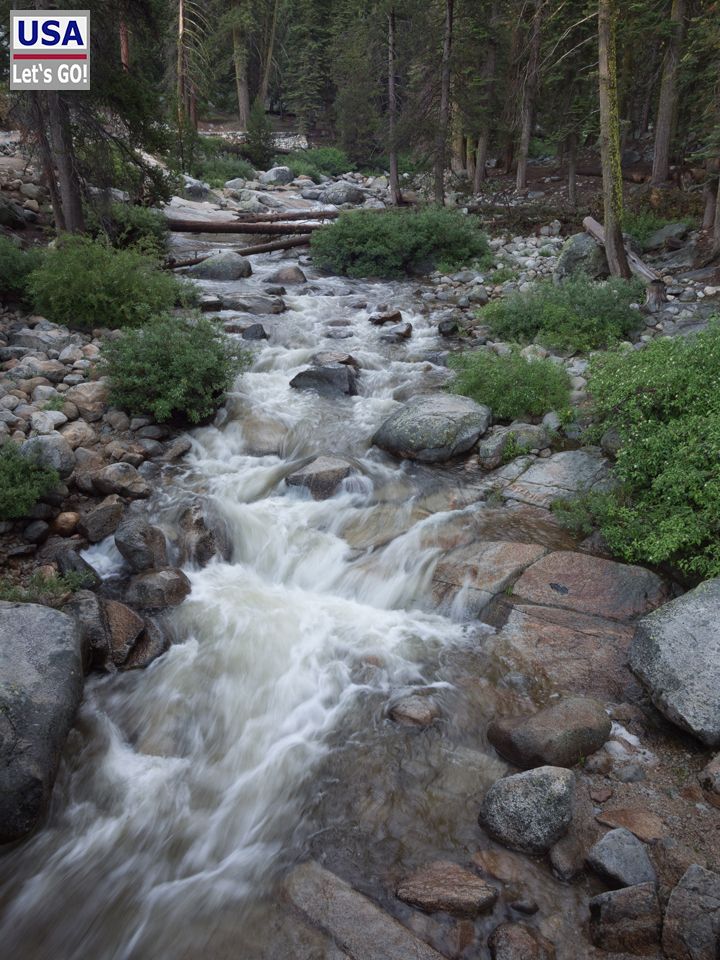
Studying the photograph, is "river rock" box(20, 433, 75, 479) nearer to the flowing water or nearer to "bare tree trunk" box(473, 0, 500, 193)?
the flowing water

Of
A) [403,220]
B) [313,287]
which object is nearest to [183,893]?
[313,287]

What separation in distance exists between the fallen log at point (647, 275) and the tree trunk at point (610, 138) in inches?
16.9

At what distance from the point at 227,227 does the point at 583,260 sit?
10.9 metres

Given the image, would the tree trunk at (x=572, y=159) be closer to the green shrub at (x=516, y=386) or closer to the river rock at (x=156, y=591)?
the green shrub at (x=516, y=386)

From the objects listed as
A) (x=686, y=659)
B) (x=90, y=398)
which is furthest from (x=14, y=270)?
(x=686, y=659)

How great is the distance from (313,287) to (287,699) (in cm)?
1294

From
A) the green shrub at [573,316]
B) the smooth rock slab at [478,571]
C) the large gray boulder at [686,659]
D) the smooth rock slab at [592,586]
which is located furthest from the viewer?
the green shrub at [573,316]

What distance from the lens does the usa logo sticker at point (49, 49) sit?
11242 mm

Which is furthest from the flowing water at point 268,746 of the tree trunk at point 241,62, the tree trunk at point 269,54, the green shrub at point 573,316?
the tree trunk at point 269,54

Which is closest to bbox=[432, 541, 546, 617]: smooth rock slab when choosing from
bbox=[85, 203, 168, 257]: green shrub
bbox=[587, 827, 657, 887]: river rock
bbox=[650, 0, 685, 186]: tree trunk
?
bbox=[587, 827, 657, 887]: river rock

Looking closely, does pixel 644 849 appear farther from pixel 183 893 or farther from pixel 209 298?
pixel 209 298

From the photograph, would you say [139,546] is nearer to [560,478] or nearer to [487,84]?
[560,478]

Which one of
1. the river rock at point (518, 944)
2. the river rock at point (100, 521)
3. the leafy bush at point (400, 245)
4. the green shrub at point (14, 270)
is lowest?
the river rock at point (518, 944)

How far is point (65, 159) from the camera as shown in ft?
40.6
